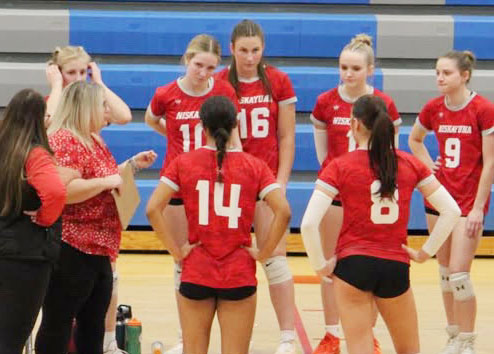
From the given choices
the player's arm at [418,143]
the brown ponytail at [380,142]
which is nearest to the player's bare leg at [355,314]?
the brown ponytail at [380,142]

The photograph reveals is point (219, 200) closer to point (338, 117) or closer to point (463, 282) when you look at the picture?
point (338, 117)

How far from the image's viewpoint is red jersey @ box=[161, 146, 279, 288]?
4238 mm

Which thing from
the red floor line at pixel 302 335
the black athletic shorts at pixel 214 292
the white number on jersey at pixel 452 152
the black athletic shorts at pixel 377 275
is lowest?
the red floor line at pixel 302 335

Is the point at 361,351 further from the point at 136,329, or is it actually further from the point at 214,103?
the point at 136,329

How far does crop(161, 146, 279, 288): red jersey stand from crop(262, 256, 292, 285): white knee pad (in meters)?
1.16

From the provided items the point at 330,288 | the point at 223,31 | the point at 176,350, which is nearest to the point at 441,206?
the point at 330,288

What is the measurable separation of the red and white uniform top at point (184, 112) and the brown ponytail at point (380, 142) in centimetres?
114

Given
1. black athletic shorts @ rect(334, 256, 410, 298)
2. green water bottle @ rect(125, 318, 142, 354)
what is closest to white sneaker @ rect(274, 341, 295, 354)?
green water bottle @ rect(125, 318, 142, 354)

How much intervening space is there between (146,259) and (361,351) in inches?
162

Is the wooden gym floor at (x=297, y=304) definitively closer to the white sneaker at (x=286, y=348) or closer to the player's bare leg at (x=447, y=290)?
the player's bare leg at (x=447, y=290)

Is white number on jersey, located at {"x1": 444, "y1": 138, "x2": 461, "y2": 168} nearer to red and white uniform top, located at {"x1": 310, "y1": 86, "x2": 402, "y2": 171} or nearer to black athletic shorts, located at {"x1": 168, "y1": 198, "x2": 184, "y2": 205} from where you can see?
red and white uniform top, located at {"x1": 310, "y1": 86, "x2": 402, "y2": 171}

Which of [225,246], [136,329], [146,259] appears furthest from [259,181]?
[146,259]

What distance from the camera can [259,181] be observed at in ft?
14.1

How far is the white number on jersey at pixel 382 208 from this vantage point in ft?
13.8
